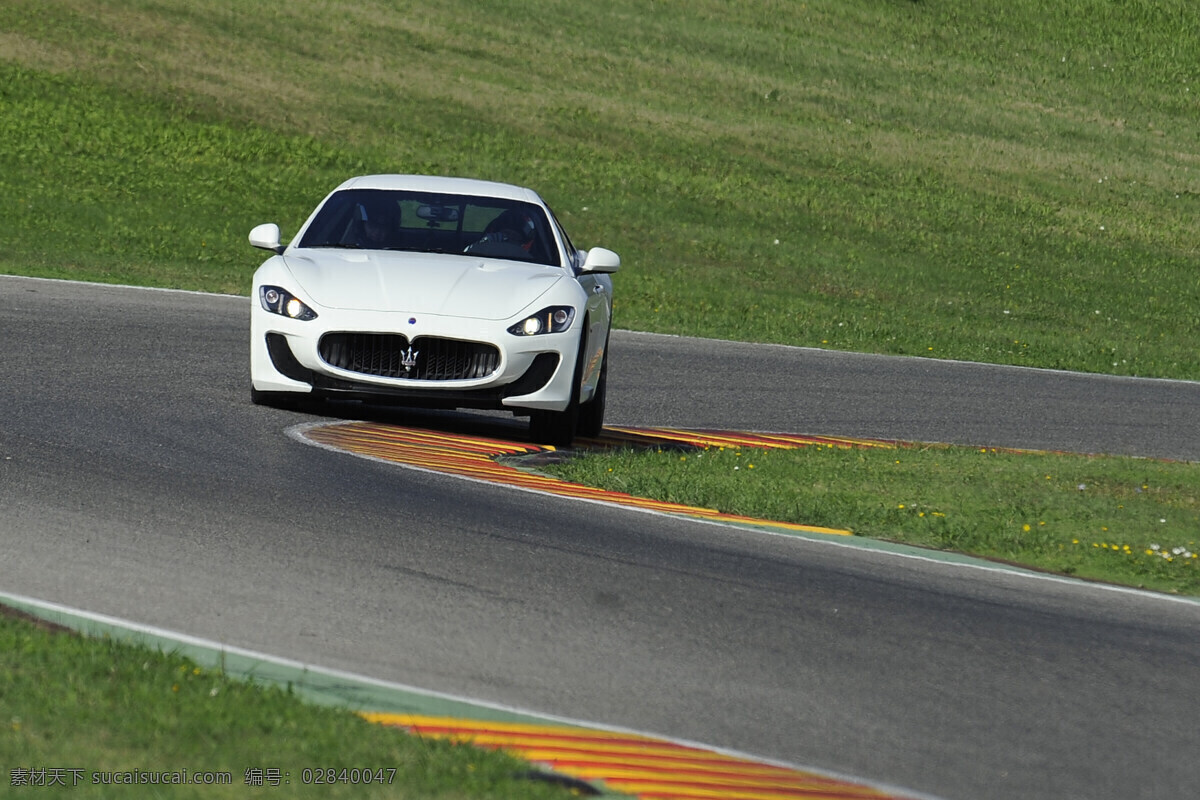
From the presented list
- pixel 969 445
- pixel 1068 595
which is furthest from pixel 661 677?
pixel 969 445

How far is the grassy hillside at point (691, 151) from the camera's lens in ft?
81.4

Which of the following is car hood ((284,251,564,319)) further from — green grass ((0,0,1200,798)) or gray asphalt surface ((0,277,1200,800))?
green grass ((0,0,1200,798))

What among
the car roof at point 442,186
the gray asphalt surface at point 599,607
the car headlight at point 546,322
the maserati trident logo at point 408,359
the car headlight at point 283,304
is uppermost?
the car roof at point 442,186

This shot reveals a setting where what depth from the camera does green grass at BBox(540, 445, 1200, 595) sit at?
29.4 ft

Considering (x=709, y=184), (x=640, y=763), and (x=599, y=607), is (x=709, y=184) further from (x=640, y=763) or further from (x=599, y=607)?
(x=640, y=763)

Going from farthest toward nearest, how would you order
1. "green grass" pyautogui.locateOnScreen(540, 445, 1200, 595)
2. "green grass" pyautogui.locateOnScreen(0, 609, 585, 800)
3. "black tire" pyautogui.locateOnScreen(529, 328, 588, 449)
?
"black tire" pyautogui.locateOnScreen(529, 328, 588, 449) < "green grass" pyautogui.locateOnScreen(540, 445, 1200, 595) < "green grass" pyautogui.locateOnScreen(0, 609, 585, 800)

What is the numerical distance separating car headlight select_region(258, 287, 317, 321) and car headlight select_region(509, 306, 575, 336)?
116 centimetres

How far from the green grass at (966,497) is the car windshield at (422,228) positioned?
152 cm

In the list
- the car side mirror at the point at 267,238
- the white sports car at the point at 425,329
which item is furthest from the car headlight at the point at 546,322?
the car side mirror at the point at 267,238

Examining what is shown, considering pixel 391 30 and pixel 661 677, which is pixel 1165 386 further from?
pixel 391 30

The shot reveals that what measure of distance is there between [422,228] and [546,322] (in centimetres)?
147

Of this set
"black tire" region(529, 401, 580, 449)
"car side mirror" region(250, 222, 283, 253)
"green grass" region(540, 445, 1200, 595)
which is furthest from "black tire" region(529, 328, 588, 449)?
"car side mirror" region(250, 222, 283, 253)

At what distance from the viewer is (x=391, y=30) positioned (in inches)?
1697

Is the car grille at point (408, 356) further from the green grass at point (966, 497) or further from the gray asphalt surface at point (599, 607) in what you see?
the green grass at point (966, 497)
